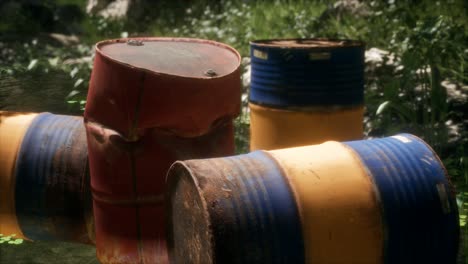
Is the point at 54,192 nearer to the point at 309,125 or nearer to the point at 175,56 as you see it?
the point at 175,56

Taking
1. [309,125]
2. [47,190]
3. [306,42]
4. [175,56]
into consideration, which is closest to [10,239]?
[47,190]

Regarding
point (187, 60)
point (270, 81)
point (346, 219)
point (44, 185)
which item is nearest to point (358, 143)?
point (346, 219)

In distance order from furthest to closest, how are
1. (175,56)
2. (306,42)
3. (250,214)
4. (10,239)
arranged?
(306,42), (10,239), (175,56), (250,214)

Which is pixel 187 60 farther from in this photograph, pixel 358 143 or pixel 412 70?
pixel 412 70

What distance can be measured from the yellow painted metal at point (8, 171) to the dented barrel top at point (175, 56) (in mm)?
761

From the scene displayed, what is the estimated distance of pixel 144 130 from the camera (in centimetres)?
293

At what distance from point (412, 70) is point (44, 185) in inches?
121

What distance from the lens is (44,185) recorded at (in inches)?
139

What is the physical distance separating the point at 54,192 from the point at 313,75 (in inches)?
62.9

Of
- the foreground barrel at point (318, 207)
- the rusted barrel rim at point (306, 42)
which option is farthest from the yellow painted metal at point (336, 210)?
the rusted barrel rim at point (306, 42)

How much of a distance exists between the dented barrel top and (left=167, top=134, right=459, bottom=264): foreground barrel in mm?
596

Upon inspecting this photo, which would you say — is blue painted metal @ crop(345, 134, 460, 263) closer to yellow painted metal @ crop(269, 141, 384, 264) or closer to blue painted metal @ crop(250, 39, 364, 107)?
yellow painted metal @ crop(269, 141, 384, 264)

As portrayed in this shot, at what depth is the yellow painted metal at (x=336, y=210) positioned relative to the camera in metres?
2.42

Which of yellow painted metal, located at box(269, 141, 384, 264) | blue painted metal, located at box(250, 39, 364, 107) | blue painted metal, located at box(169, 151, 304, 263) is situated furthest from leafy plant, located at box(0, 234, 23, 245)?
yellow painted metal, located at box(269, 141, 384, 264)
